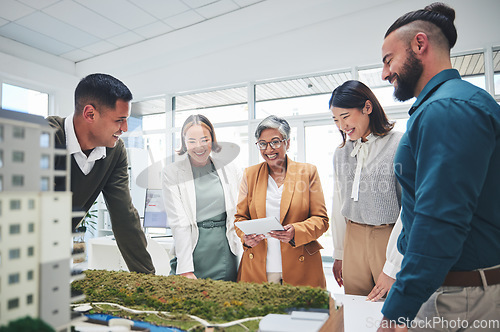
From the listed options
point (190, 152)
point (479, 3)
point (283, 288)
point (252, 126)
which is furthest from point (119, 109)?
point (479, 3)

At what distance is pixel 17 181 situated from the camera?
1.66 ft

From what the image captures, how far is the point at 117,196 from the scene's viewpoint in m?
1.51

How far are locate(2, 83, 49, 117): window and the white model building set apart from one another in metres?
5.02

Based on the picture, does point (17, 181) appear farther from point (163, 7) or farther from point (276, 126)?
point (163, 7)

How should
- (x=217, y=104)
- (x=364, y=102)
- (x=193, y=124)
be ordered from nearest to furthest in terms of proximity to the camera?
1. (x=364, y=102)
2. (x=193, y=124)
3. (x=217, y=104)

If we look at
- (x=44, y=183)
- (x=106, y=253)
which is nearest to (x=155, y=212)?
(x=106, y=253)

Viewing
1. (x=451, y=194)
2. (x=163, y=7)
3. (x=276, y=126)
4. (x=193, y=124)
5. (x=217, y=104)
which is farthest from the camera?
(x=217, y=104)

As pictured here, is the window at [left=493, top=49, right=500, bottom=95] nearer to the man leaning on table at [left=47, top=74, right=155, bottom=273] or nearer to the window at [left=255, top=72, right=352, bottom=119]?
the window at [left=255, top=72, right=352, bottom=119]

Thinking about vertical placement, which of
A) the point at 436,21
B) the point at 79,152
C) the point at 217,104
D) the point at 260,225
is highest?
the point at 217,104

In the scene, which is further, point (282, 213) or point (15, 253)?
point (282, 213)

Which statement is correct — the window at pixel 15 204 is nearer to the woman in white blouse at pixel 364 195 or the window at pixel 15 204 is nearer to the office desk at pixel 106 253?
the woman in white blouse at pixel 364 195

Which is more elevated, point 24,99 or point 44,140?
point 24,99

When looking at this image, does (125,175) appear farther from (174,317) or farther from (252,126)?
(252,126)

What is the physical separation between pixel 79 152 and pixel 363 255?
132cm
